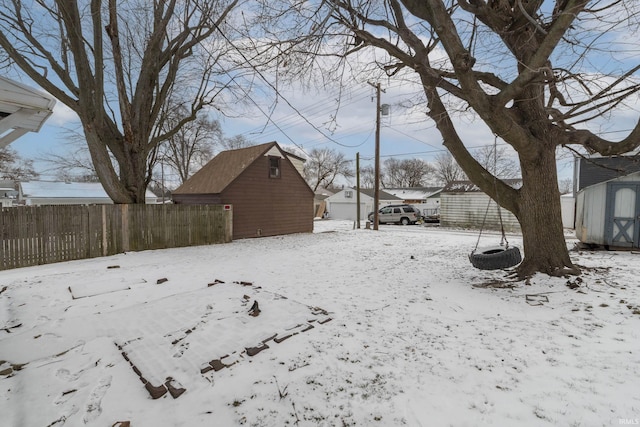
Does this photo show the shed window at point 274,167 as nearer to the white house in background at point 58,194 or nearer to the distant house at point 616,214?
the distant house at point 616,214

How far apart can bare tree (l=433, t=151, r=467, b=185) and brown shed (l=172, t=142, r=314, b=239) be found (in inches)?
1545

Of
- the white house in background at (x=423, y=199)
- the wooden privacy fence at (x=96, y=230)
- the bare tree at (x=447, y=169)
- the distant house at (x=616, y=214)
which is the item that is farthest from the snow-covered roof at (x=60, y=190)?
the bare tree at (x=447, y=169)

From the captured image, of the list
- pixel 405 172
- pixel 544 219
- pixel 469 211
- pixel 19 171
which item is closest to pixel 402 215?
pixel 469 211

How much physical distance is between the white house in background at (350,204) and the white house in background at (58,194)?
17.3 meters

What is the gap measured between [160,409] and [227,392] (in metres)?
0.45

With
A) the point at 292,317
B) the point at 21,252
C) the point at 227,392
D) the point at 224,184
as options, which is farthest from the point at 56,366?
the point at 224,184

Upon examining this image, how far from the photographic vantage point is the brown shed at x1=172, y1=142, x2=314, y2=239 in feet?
40.4

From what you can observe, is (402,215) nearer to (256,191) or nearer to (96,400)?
(256,191)

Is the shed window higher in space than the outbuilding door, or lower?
higher

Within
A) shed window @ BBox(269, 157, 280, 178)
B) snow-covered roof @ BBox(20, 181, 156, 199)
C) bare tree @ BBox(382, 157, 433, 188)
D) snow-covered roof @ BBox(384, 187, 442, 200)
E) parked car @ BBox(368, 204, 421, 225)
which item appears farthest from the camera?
bare tree @ BBox(382, 157, 433, 188)

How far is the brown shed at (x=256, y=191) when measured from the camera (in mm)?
12312

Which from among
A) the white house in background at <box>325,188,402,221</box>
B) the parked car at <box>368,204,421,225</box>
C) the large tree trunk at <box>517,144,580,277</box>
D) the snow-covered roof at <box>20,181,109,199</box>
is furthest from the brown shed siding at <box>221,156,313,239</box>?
the snow-covered roof at <box>20,181,109,199</box>

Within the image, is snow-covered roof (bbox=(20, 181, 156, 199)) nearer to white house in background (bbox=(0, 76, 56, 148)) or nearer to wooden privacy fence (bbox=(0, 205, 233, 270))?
wooden privacy fence (bbox=(0, 205, 233, 270))

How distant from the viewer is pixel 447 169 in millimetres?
50062
